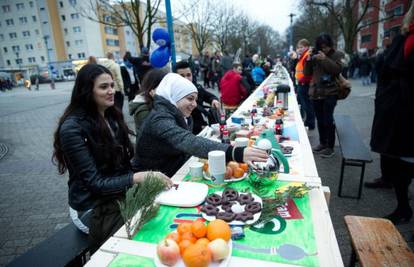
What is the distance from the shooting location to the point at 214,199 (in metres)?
1.41

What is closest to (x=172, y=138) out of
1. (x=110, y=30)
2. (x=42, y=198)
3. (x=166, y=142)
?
(x=166, y=142)

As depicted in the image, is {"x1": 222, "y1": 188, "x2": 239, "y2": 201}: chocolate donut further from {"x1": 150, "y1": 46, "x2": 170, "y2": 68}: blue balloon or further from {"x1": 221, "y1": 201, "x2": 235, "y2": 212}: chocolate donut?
{"x1": 150, "y1": 46, "x2": 170, "y2": 68}: blue balloon

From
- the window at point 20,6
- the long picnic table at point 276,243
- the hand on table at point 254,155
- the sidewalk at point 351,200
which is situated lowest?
the sidewalk at point 351,200

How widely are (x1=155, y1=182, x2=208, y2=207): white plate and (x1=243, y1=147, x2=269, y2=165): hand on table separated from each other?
0.31m

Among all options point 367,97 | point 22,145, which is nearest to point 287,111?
point 22,145

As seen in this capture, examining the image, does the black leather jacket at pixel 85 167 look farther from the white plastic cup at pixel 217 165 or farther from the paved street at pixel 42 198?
the paved street at pixel 42 198

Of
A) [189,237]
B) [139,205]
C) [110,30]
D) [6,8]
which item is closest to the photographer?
[189,237]

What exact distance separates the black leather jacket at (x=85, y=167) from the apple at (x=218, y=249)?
3.00 feet

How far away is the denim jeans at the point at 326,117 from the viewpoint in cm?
426

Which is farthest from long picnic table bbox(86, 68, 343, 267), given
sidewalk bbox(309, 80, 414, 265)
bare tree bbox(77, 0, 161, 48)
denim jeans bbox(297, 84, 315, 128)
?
bare tree bbox(77, 0, 161, 48)

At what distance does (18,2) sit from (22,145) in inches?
2188

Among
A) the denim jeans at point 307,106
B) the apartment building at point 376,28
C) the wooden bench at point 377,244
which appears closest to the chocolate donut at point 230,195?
the wooden bench at point 377,244

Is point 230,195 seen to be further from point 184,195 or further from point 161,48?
point 161,48

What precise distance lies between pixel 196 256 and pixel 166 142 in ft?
3.98
